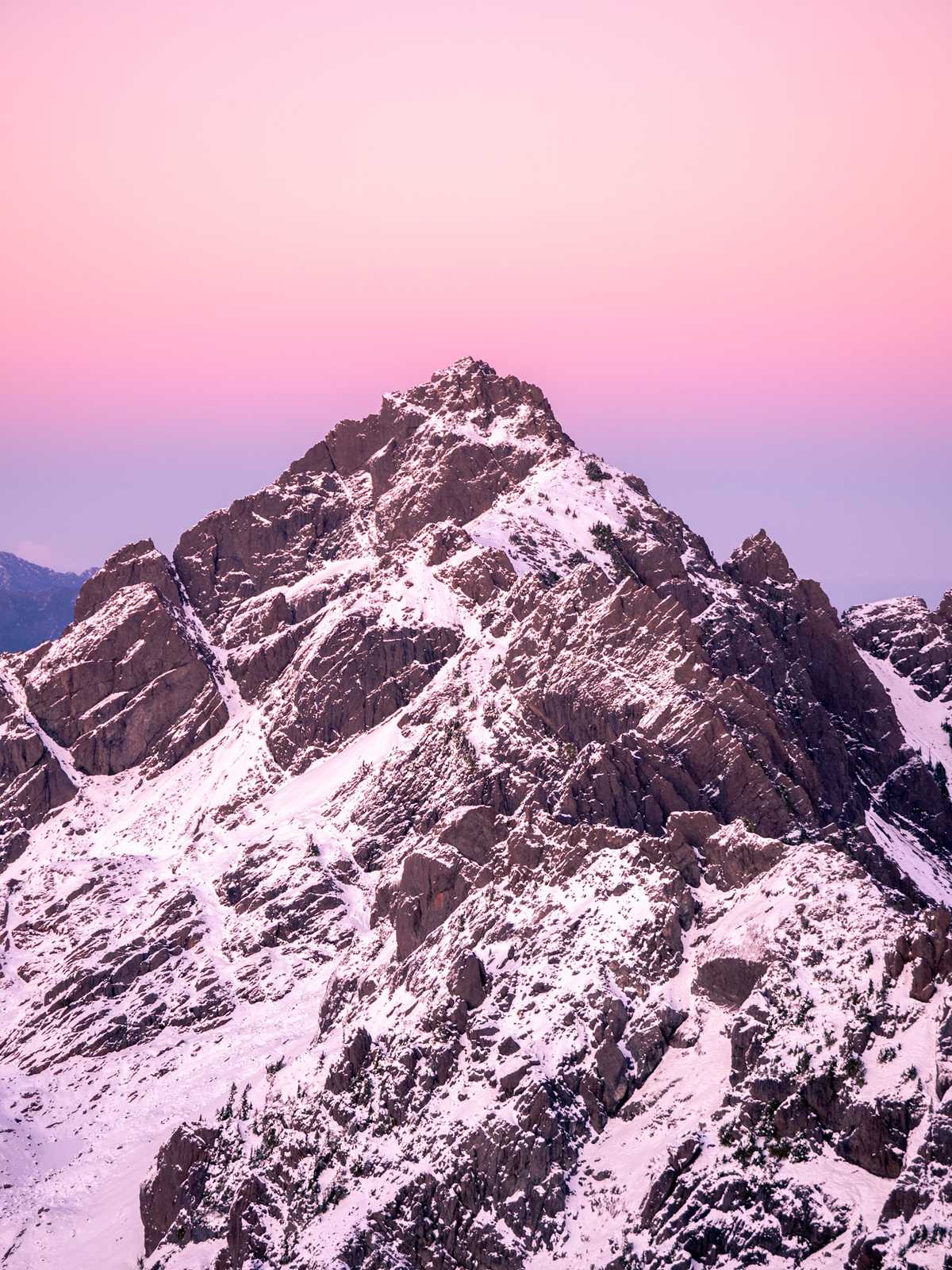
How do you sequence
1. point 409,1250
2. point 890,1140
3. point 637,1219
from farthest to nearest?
point 409,1250, point 637,1219, point 890,1140

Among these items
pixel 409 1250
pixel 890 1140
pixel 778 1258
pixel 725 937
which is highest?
pixel 725 937

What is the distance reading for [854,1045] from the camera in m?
176

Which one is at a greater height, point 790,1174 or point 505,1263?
point 790,1174

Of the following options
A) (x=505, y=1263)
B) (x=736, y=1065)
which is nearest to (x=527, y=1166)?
(x=505, y=1263)

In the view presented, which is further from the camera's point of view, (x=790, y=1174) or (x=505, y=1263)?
(x=505, y=1263)

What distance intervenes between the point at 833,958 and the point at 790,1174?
22538 mm

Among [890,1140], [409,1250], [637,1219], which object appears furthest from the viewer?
[409,1250]

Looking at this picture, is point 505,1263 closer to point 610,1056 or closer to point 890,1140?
point 610,1056

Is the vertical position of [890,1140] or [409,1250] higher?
[890,1140]

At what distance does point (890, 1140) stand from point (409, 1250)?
153 feet

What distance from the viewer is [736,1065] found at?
184 meters

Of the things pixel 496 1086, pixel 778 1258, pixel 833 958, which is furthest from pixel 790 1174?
pixel 496 1086

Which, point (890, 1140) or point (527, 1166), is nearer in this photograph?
point (890, 1140)

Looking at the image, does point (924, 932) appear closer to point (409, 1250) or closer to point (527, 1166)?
point (527, 1166)
